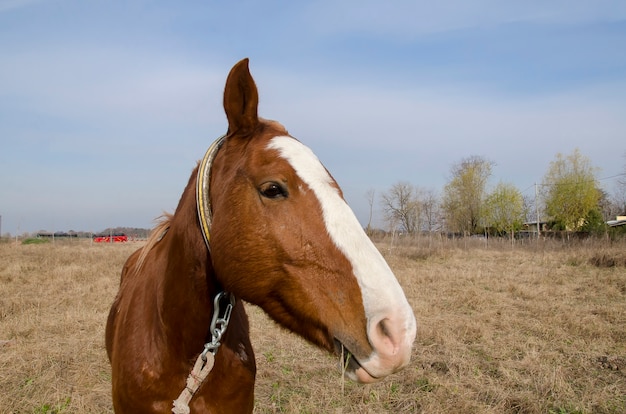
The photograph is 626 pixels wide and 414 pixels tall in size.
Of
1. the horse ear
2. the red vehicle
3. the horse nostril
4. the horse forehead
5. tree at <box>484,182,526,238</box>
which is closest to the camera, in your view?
the horse nostril

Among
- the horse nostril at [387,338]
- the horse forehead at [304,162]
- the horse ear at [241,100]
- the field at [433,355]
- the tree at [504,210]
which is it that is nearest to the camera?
the horse nostril at [387,338]

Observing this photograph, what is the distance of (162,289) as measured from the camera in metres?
2.09

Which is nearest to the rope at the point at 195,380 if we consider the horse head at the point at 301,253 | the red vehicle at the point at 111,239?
the horse head at the point at 301,253

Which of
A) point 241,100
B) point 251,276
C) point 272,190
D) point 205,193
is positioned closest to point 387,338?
point 251,276

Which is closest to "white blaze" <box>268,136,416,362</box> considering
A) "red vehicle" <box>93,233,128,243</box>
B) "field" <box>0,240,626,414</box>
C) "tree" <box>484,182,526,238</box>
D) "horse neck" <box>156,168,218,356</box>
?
"horse neck" <box>156,168,218,356</box>

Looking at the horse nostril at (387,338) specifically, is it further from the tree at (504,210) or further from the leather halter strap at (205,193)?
the tree at (504,210)

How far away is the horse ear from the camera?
1.78m

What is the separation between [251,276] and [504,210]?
176 ft

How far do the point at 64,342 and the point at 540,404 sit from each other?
22.2 feet

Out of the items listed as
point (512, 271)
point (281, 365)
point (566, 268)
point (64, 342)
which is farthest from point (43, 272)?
point (566, 268)

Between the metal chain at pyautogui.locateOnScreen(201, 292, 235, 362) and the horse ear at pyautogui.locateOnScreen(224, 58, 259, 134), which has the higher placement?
the horse ear at pyautogui.locateOnScreen(224, 58, 259, 134)

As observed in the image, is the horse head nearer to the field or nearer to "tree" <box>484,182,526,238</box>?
the field

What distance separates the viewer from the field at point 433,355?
4617mm

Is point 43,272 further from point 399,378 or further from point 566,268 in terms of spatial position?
point 566,268
